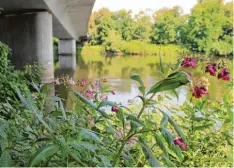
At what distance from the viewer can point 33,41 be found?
11852mm

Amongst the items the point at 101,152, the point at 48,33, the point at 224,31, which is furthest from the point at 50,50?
the point at 224,31

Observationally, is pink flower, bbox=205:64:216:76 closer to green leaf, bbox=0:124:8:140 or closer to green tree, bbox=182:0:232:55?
green leaf, bbox=0:124:8:140

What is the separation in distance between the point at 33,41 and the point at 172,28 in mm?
29597

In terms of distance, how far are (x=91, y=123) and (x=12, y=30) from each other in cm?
1152

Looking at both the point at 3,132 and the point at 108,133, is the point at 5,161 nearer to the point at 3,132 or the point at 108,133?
the point at 3,132

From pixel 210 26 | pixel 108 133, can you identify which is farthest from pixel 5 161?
pixel 210 26

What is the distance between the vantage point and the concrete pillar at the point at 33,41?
464 inches

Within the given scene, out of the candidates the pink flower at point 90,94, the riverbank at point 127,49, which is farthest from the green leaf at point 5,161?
the riverbank at point 127,49

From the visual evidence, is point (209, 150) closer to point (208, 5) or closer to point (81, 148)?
point (81, 148)

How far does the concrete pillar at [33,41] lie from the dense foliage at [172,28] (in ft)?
61.6

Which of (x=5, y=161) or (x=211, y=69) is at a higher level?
(x=211, y=69)

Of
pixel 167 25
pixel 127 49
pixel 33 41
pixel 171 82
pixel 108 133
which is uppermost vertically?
pixel 167 25

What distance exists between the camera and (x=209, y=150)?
230cm

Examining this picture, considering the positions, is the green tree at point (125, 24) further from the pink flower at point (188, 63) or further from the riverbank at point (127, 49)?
the pink flower at point (188, 63)
